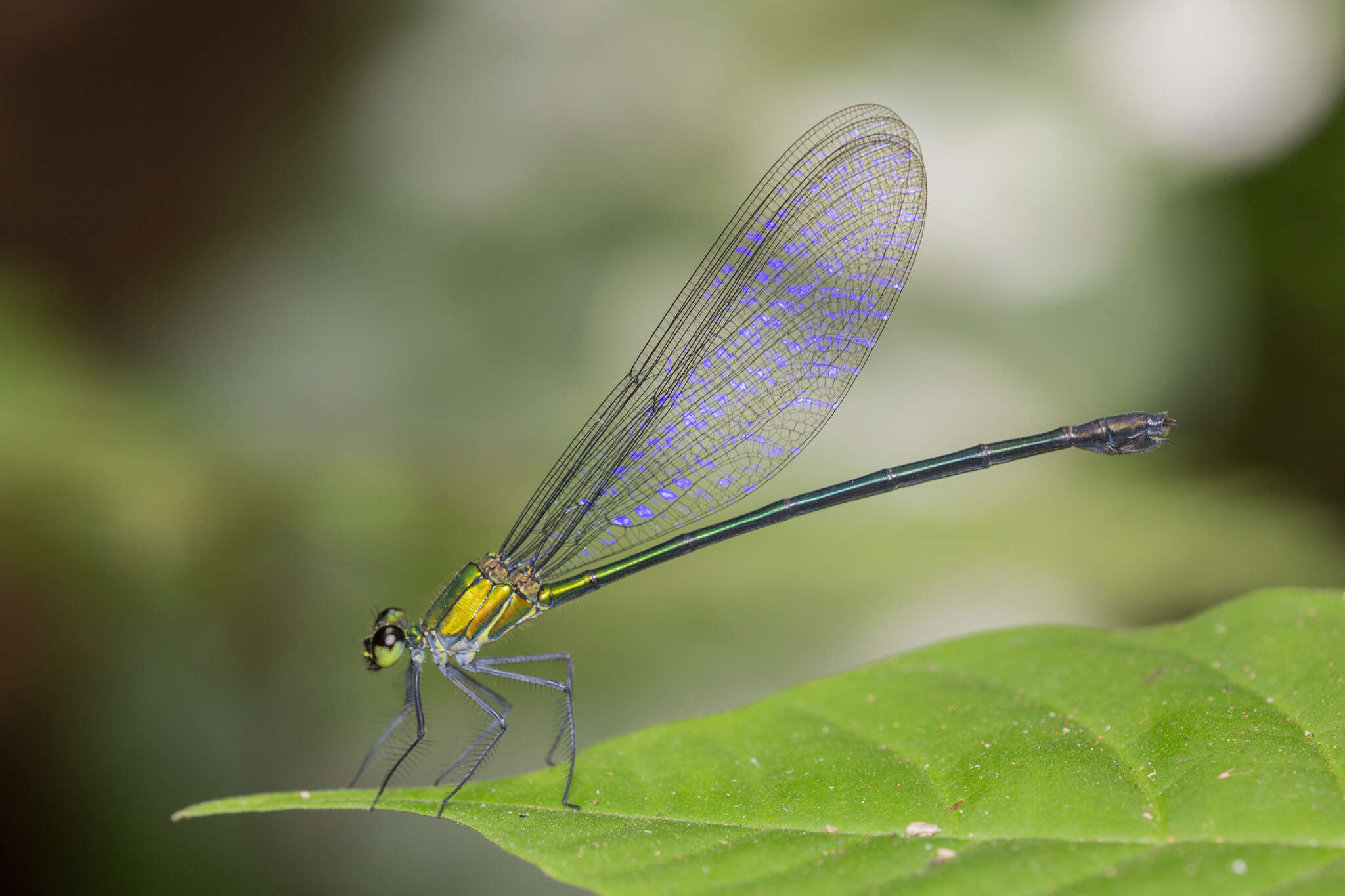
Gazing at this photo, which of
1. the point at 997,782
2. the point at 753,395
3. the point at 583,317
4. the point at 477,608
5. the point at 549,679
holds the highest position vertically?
the point at 583,317

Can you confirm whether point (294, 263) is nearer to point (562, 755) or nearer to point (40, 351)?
point (40, 351)

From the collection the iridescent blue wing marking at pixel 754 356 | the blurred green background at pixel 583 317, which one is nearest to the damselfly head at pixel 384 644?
the iridescent blue wing marking at pixel 754 356

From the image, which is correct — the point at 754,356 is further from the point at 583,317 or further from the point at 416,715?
the point at 416,715

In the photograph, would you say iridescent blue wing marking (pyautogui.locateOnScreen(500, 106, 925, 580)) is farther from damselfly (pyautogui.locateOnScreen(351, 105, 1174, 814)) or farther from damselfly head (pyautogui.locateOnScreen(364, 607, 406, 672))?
damselfly head (pyautogui.locateOnScreen(364, 607, 406, 672))

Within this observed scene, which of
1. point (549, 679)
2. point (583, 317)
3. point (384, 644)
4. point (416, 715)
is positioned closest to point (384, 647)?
point (384, 644)

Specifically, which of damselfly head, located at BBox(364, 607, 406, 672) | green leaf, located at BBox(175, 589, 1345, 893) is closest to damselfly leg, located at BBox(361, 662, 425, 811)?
damselfly head, located at BBox(364, 607, 406, 672)

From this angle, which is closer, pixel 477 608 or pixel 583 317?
pixel 477 608

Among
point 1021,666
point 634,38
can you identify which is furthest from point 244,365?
point 1021,666
